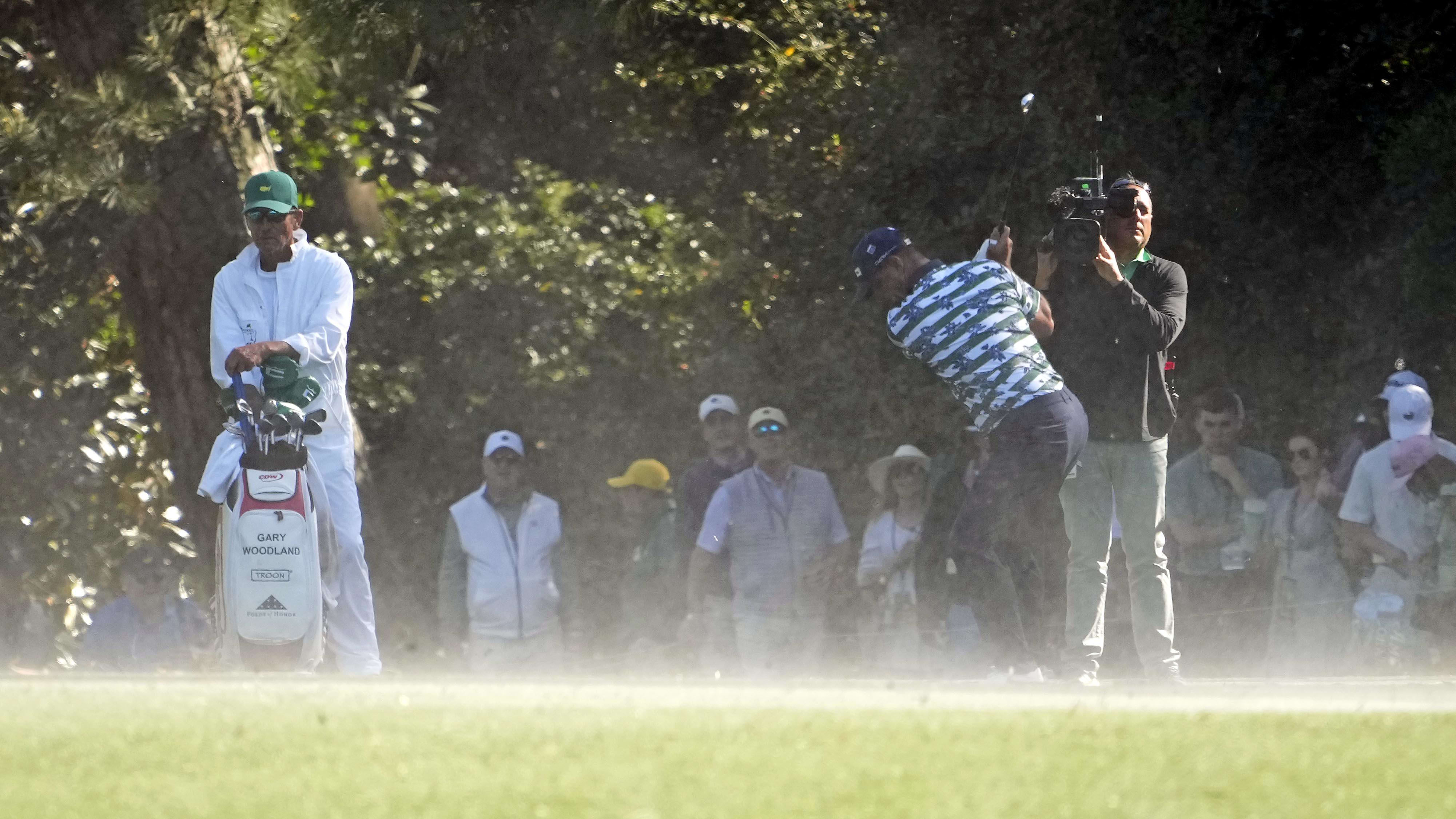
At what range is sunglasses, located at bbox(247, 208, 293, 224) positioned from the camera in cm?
702

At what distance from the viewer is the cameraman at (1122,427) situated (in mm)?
6590

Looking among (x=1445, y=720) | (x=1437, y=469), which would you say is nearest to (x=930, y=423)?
(x=1437, y=469)

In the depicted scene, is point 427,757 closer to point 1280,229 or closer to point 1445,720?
point 1445,720

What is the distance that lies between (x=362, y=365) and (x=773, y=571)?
4951 mm

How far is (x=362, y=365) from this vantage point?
13.3 meters


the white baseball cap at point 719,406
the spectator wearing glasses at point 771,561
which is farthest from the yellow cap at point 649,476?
the spectator wearing glasses at point 771,561

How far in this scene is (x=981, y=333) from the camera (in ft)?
20.6

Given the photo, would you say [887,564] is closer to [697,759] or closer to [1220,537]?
[1220,537]

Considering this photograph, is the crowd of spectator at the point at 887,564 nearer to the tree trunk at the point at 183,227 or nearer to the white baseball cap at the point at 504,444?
the white baseball cap at the point at 504,444

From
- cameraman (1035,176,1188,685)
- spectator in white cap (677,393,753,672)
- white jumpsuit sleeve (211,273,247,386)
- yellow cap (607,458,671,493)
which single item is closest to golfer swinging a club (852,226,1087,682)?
cameraman (1035,176,1188,685)

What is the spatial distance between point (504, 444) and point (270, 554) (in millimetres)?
3482

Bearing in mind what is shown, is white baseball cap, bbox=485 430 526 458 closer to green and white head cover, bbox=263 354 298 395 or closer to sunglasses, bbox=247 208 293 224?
sunglasses, bbox=247 208 293 224

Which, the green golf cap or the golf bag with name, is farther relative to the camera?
the green golf cap

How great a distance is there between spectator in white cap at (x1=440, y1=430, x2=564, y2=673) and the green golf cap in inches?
114
